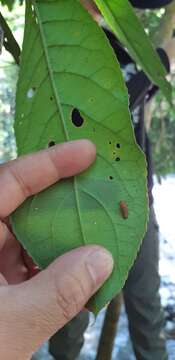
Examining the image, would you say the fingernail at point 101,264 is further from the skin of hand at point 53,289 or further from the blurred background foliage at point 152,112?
the blurred background foliage at point 152,112

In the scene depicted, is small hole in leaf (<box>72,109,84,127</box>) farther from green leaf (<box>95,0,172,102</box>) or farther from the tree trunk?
the tree trunk

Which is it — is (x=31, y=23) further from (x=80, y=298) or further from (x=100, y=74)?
(x=80, y=298)

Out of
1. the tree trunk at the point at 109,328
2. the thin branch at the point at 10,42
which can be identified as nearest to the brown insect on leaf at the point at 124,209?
the thin branch at the point at 10,42

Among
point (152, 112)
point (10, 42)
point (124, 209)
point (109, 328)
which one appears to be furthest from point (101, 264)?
point (152, 112)

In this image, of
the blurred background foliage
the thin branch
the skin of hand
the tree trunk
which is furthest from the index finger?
→ the blurred background foliage

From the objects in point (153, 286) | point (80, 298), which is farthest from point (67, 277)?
point (153, 286)

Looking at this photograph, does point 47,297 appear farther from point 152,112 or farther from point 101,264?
point 152,112
